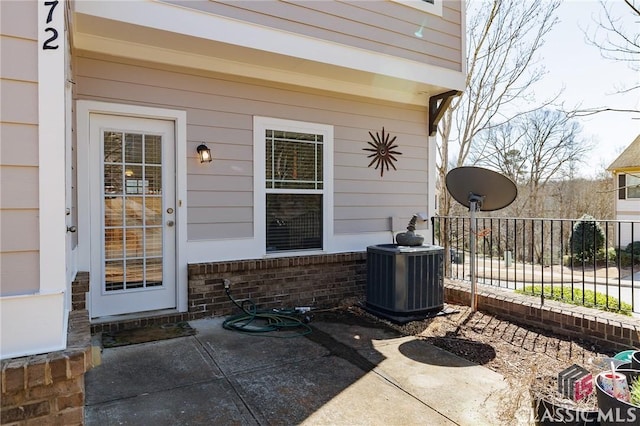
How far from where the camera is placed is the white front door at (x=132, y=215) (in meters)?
3.84

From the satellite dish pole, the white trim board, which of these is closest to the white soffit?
the satellite dish pole

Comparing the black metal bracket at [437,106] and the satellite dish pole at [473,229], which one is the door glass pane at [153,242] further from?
the black metal bracket at [437,106]

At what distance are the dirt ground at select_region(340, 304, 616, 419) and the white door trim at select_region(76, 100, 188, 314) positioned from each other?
2.11 meters

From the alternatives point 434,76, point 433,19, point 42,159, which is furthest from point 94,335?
point 433,19

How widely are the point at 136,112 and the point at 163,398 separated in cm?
267

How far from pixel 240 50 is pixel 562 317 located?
4.04 metres

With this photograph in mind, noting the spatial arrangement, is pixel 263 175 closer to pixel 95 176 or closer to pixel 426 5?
pixel 95 176

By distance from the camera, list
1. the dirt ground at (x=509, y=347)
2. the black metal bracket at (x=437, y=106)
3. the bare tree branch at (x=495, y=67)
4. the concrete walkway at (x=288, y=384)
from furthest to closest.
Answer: the bare tree branch at (x=495, y=67)
the black metal bracket at (x=437, y=106)
the dirt ground at (x=509, y=347)
the concrete walkway at (x=288, y=384)

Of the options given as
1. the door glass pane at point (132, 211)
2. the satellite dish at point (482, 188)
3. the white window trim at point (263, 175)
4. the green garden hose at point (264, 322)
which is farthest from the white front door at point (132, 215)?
the satellite dish at point (482, 188)

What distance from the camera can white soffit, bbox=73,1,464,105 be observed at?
3.49 meters

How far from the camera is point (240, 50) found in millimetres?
4020

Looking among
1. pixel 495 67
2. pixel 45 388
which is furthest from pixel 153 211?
pixel 495 67

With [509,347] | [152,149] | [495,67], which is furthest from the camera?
[495,67]

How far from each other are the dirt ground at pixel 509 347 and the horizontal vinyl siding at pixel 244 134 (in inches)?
66.2
